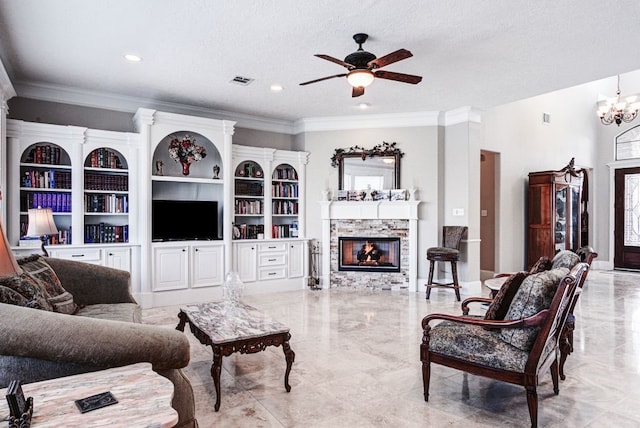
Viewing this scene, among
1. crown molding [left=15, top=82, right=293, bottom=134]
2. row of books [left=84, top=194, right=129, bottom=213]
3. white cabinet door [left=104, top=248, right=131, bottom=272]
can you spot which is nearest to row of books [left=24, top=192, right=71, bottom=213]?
row of books [left=84, top=194, right=129, bottom=213]

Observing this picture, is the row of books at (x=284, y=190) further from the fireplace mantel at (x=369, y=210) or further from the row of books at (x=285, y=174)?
the fireplace mantel at (x=369, y=210)

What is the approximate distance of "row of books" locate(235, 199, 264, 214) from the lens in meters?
6.39

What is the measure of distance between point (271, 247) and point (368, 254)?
64.6 inches

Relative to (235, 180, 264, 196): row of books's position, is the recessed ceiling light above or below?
above

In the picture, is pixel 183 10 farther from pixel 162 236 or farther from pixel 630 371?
pixel 630 371

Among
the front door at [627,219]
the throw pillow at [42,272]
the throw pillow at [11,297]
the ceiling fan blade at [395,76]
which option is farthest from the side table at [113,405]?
the front door at [627,219]

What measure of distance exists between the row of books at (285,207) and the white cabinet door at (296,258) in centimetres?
56

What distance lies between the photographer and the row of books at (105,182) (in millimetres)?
5164

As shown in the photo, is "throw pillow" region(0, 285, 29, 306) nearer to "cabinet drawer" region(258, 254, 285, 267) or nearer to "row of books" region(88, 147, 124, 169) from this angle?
"row of books" region(88, 147, 124, 169)

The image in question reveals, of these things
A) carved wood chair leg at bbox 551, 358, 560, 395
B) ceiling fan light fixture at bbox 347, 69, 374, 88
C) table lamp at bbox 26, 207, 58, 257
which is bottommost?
carved wood chair leg at bbox 551, 358, 560, 395

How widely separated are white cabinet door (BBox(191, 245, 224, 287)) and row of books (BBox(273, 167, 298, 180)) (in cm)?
167

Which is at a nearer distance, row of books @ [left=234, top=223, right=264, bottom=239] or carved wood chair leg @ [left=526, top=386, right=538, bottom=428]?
carved wood chair leg @ [left=526, top=386, right=538, bottom=428]

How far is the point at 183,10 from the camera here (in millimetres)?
3201

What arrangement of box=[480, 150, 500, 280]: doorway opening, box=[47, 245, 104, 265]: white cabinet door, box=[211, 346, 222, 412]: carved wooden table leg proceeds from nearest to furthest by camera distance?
box=[211, 346, 222, 412]: carved wooden table leg, box=[47, 245, 104, 265]: white cabinet door, box=[480, 150, 500, 280]: doorway opening
